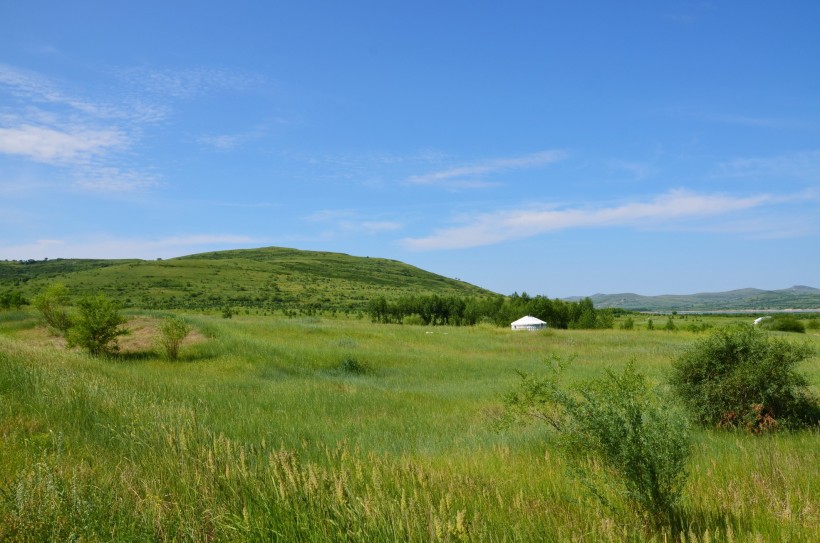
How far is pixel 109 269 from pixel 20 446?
15288 centimetres

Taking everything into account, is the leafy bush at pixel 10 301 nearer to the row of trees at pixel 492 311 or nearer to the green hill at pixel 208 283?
the green hill at pixel 208 283

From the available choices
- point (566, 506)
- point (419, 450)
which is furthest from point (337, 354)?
point (566, 506)

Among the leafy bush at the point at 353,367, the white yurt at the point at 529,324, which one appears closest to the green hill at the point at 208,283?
the white yurt at the point at 529,324

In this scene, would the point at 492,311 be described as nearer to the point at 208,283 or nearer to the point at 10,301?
Answer: the point at 10,301

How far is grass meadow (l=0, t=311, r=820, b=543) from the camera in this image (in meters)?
3.96

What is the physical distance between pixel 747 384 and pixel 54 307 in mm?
29751

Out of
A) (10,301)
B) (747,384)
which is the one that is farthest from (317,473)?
(10,301)

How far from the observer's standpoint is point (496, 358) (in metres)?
29.5

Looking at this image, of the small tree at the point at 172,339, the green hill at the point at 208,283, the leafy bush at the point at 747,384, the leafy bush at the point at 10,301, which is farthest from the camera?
the green hill at the point at 208,283

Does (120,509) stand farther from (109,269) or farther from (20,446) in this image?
(109,269)

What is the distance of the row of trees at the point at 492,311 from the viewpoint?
8500 cm

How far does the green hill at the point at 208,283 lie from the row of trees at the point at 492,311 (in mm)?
22715

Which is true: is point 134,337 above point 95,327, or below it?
below

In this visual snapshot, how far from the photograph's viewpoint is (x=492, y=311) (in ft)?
309
